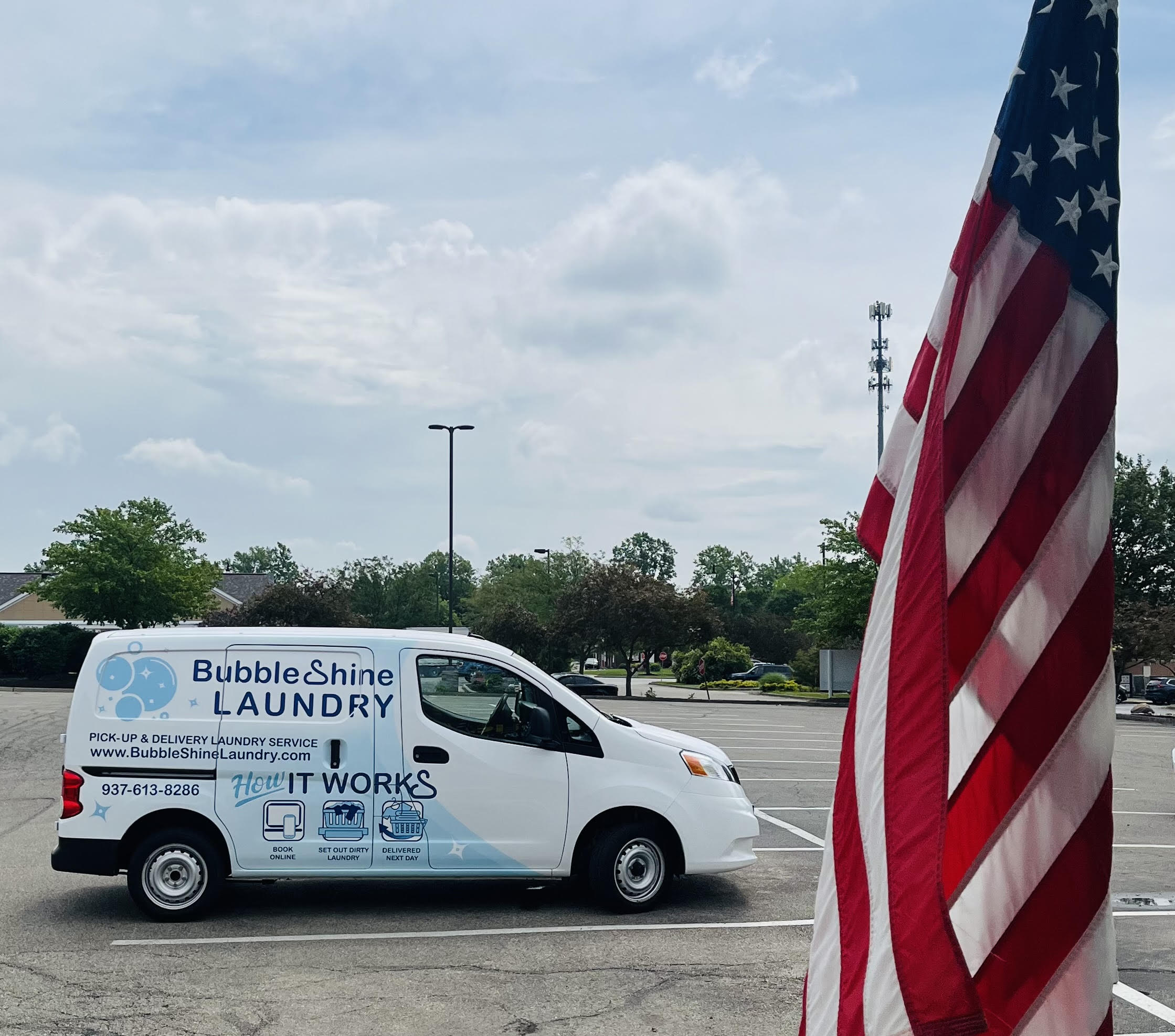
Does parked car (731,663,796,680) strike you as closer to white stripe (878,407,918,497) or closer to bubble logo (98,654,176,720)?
bubble logo (98,654,176,720)

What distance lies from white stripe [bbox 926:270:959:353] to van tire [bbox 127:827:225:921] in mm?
7465

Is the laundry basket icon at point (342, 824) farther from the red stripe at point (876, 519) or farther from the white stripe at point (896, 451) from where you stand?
the white stripe at point (896, 451)

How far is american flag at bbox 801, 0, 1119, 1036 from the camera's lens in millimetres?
2396

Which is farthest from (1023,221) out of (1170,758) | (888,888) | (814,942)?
(1170,758)

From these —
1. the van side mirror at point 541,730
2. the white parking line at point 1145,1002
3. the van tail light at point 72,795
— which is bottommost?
the white parking line at point 1145,1002

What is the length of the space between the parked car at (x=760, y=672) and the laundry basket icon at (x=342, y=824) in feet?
165

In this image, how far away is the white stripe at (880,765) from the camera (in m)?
2.26

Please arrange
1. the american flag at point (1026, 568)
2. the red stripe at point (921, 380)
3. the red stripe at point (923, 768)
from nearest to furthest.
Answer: the red stripe at point (923, 768)
the american flag at point (1026, 568)
the red stripe at point (921, 380)

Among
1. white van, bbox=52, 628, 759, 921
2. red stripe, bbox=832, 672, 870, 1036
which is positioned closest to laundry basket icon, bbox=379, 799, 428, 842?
white van, bbox=52, 628, 759, 921

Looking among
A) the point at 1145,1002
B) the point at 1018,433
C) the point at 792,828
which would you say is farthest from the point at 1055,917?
the point at 792,828

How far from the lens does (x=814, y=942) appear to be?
8.86 ft

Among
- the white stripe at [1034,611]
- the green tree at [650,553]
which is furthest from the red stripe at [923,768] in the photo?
the green tree at [650,553]

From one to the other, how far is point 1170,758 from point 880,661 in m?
24.2

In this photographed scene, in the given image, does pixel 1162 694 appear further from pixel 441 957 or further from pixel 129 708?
pixel 129 708
